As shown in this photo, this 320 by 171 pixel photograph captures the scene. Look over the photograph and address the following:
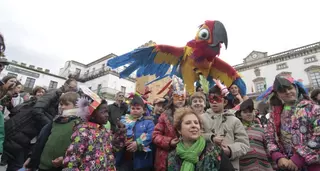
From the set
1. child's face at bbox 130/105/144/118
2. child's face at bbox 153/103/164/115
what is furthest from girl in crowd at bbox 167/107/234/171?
child's face at bbox 153/103/164/115

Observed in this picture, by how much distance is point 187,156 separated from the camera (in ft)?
5.25

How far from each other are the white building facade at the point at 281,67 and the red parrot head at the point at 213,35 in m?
21.1

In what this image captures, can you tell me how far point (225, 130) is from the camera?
2080 millimetres

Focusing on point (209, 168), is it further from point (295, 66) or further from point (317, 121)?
point (295, 66)

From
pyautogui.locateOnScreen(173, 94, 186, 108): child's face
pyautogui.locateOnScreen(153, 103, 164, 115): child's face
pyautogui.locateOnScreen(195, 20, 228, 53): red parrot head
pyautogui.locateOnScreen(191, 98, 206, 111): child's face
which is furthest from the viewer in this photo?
pyautogui.locateOnScreen(195, 20, 228, 53): red parrot head

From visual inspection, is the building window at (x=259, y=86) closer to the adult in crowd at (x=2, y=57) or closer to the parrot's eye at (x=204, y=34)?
the parrot's eye at (x=204, y=34)

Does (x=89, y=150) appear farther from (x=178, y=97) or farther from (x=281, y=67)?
(x=281, y=67)

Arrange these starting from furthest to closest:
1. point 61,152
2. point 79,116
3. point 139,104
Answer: point 139,104 < point 79,116 < point 61,152

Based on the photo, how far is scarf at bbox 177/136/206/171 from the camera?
1572 mm

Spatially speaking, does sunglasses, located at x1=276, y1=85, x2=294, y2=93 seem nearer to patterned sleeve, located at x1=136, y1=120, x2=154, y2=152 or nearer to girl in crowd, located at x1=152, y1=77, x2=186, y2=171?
girl in crowd, located at x1=152, y1=77, x2=186, y2=171

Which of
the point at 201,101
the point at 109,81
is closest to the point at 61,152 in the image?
the point at 201,101

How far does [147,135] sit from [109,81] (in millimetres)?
27801

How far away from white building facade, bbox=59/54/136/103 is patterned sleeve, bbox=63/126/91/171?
25807 mm

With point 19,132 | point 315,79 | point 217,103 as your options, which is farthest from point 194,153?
point 315,79
